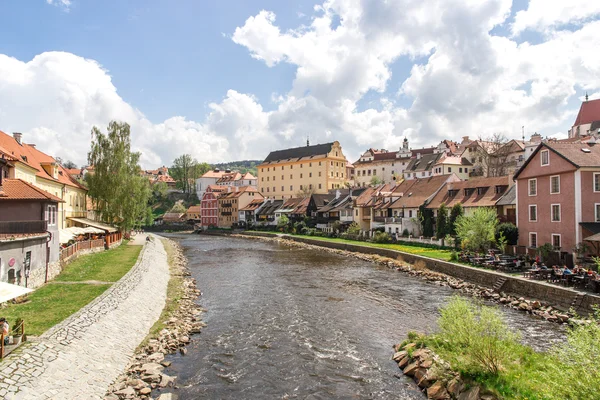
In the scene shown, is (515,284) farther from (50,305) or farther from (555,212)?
(50,305)

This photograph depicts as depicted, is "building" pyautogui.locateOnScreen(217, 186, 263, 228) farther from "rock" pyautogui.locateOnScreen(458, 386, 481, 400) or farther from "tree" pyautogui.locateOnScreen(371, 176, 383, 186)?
"rock" pyautogui.locateOnScreen(458, 386, 481, 400)

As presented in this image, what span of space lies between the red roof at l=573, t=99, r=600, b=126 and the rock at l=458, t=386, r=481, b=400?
268ft

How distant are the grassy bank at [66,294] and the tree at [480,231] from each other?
2523cm

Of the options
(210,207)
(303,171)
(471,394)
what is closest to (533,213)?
(471,394)

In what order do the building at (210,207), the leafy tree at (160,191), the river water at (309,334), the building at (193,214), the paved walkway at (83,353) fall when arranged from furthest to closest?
→ the leafy tree at (160,191) → the building at (193,214) → the building at (210,207) → the river water at (309,334) → the paved walkway at (83,353)

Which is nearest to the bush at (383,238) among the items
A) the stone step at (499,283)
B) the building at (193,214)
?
the stone step at (499,283)

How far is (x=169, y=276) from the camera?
29.9 metres

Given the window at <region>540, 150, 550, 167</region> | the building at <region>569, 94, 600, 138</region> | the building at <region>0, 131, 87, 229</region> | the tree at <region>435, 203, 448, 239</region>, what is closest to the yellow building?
the building at <region>569, 94, 600, 138</region>

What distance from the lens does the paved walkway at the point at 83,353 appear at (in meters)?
→ 9.84

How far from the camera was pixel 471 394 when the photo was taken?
10.5 metres

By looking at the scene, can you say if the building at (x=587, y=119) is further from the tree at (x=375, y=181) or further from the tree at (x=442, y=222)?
the tree at (x=442, y=222)

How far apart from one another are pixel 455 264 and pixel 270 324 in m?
16.9

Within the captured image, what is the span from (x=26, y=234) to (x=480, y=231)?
97.6 ft

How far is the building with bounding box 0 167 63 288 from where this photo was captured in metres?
17.6
